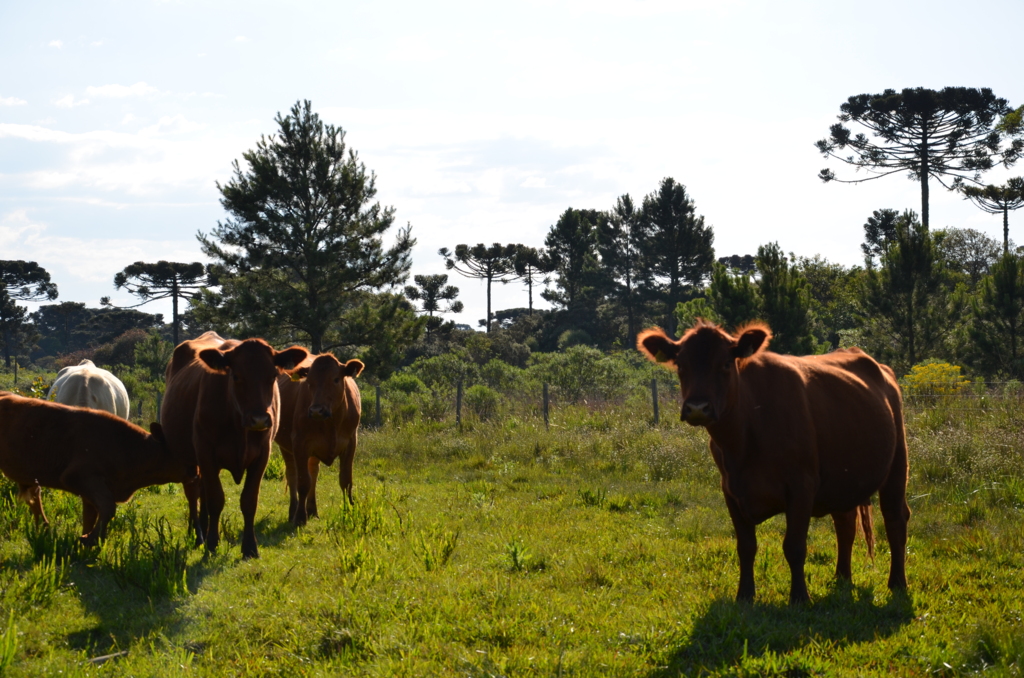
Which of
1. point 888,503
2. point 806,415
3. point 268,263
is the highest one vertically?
point 268,263

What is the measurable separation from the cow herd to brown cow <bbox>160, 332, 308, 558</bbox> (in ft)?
0.04

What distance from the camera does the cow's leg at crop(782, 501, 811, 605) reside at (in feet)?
17.2

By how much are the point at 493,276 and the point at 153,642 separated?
67.6 meters

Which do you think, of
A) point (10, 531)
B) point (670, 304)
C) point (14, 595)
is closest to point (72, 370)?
point (10, 531)

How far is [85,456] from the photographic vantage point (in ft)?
23.1

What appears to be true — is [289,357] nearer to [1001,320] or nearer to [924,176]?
[1001,320]

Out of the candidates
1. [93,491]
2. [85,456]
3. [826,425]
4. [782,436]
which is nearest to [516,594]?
[782,436]

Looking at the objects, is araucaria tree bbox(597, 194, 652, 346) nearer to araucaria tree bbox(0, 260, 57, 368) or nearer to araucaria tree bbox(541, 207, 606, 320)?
araucaria tree bbox(541, 207, 606, 320)

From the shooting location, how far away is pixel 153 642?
468 cm

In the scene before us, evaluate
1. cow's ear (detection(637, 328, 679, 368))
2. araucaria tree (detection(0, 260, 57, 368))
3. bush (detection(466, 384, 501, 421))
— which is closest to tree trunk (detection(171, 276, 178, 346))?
araucaria tree (detection(0, 260, 57, 368))

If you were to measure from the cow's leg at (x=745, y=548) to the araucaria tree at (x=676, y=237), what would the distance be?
5036 centimetres

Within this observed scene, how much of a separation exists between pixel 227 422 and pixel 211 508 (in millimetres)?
797

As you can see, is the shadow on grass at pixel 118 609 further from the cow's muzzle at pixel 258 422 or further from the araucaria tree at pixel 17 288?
the araucaria tree at pixel 17 288

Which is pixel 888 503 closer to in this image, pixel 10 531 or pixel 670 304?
pixel 10 531
